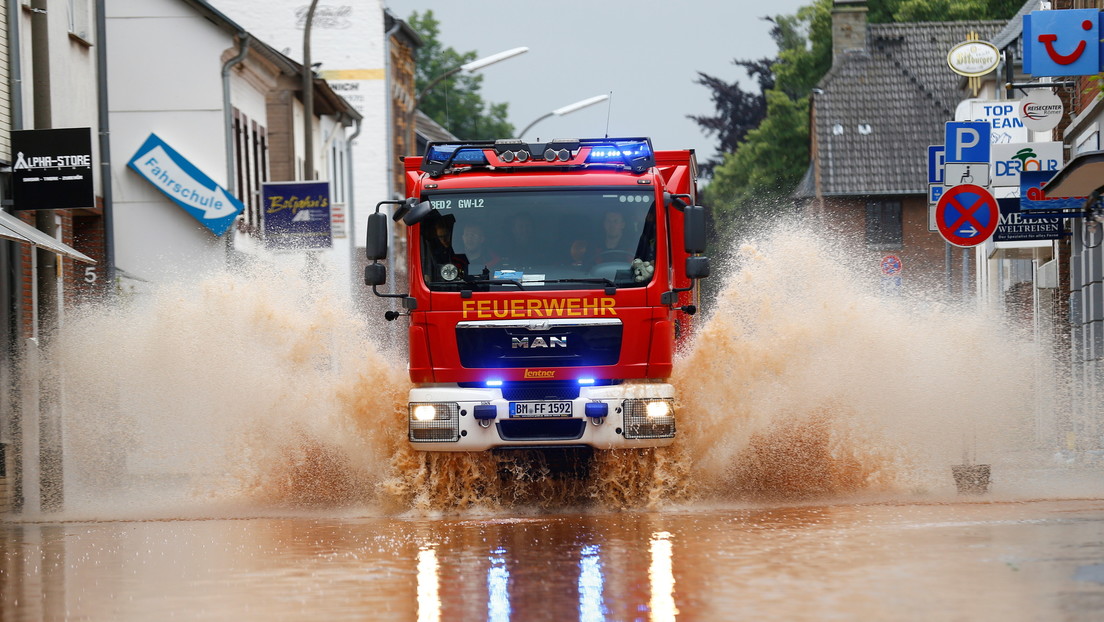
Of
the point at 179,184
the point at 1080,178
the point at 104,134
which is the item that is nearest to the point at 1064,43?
the point at 1080,178

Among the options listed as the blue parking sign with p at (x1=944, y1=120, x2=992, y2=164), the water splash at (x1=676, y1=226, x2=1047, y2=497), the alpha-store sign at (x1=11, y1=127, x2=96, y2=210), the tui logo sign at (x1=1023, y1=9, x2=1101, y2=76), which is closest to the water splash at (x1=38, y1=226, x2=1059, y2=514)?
the water splash at (x1=676, y1=226, x2=1047, y2=497)

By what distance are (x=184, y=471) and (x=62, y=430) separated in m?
1.36


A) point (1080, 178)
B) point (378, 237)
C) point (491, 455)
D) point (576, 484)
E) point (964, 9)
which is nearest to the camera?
point (378, 237)

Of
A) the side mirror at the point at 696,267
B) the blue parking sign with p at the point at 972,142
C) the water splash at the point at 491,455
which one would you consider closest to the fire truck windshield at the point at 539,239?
the side mirror at the point at 696,267

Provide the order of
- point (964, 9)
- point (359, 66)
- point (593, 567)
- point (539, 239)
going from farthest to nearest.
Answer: point (964, 9)
point (359, 66)
point (539, 239)
point (593, 567)

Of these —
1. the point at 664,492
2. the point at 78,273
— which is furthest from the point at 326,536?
the point at 78,273

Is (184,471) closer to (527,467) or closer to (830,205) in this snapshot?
(527,467)

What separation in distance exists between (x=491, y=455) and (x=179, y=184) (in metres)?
15.7

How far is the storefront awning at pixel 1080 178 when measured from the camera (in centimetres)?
1809

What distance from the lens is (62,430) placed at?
17438 mm

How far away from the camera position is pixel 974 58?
3212cm

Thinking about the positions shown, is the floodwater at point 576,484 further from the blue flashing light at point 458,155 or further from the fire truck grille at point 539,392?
the blue flashing light at point 458,155

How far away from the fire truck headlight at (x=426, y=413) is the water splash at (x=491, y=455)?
633 millimetres

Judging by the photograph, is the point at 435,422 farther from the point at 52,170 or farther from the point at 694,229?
the point at 52,170
